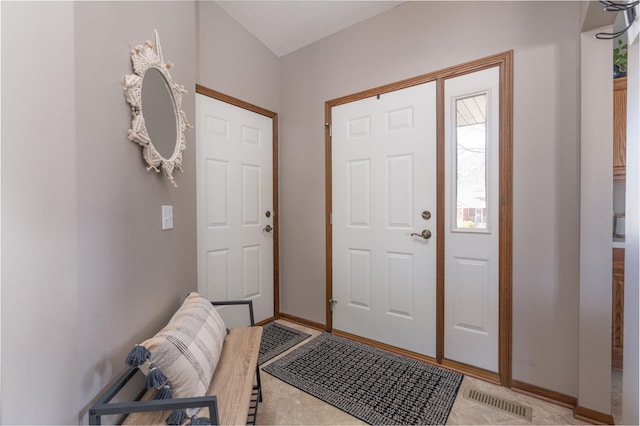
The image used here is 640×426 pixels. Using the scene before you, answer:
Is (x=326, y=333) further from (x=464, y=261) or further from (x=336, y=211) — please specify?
(x=464, y=261)

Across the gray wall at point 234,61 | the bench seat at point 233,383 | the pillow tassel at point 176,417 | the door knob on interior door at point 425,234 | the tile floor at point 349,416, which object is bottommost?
the tile floor at point 349,416

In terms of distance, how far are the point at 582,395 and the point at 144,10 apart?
2.92m

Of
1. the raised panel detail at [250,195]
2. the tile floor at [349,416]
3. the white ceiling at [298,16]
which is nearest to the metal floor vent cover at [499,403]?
the tile floor at [349,416]

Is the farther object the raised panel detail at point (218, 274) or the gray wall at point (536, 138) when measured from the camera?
the raised panel detail at point (218, 274)

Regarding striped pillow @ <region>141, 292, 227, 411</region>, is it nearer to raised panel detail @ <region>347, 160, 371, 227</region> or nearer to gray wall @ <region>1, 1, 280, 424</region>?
gray wall @ <region>1, 1, 280, 424</region>

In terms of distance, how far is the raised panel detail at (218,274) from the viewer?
2.31 m

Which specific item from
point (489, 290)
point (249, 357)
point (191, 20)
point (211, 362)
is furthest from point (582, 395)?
point (191, 20)

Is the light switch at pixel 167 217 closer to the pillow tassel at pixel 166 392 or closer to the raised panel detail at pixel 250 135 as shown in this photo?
the pillow tassel at pixel 166 392

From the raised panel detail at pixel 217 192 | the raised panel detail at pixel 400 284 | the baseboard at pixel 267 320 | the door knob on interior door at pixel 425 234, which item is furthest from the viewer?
the baseboard at pixel 267 320

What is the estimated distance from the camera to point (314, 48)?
2654 millimetres

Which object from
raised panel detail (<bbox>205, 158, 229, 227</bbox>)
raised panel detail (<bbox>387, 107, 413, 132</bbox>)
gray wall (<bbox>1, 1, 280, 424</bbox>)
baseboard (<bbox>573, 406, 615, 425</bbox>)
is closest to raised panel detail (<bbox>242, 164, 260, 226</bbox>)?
raised panel detail (<bbox>205, 158, 229, 227</bbox>)

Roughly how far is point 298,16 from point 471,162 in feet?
5.85

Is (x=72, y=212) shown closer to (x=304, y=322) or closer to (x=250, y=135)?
(x=250, y=135)

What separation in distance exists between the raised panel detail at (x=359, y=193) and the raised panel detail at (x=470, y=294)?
0.76m
